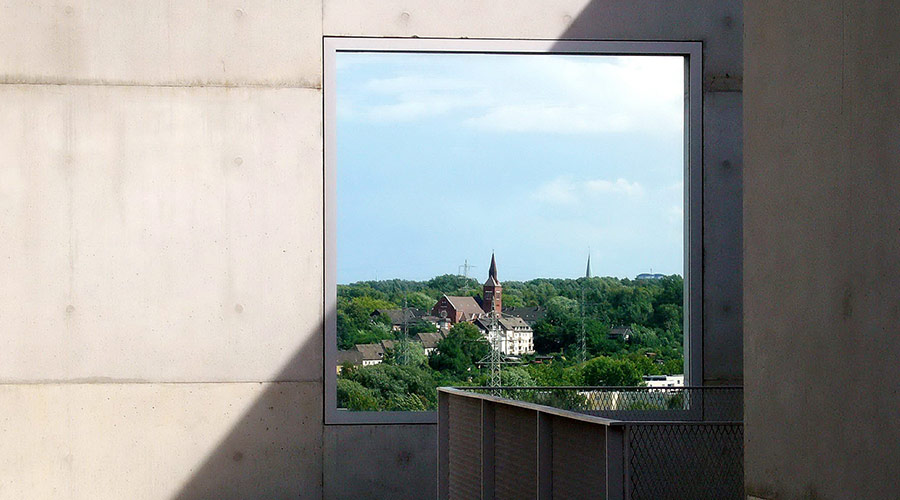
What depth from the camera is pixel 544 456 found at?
3.93m

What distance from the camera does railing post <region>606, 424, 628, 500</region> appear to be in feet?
10.8

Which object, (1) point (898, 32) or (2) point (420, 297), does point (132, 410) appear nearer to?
(2) point (420, 297)

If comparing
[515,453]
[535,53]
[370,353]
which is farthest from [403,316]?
[515,453]

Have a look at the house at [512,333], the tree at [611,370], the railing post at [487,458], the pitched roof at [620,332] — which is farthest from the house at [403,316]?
the railing post at [487,458]

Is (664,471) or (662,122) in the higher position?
(662,122)

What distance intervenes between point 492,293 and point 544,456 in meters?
3.23

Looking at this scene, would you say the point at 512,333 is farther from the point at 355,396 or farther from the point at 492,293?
the point at 355,396

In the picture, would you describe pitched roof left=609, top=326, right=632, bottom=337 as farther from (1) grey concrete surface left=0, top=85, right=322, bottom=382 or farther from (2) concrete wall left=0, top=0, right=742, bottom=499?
(1) grey concrete surface left=0, top=85, right=322, bottom=382

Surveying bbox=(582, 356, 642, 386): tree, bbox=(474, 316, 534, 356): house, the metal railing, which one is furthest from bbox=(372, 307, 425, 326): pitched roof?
the metal railing

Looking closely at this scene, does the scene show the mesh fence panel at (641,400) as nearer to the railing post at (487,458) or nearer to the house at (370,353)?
the house at (370,353)

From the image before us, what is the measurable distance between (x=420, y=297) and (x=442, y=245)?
1.23ft

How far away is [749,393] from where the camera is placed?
354 cm

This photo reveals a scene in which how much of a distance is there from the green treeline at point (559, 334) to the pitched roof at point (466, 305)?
40mm

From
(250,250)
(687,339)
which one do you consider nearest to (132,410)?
(250,250)
